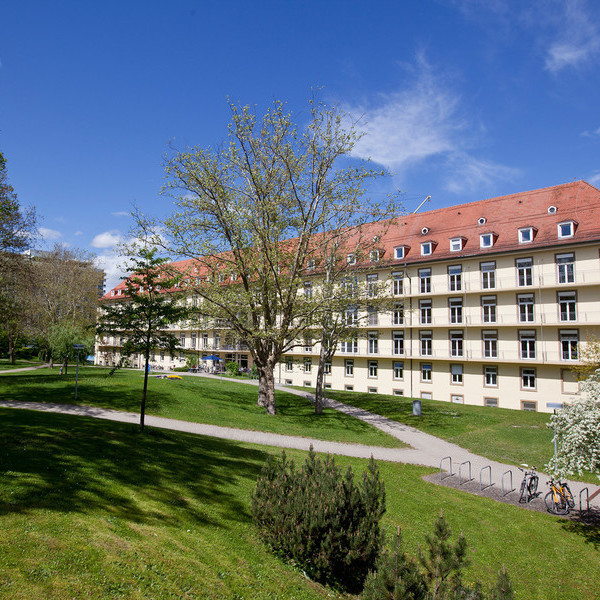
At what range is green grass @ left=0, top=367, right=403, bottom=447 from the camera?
19.8 m

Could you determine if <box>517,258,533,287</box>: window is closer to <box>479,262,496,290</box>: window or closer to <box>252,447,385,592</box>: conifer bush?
<box>479,262,496,290</box>: window

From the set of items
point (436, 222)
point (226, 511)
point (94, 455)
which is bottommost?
point (226, 511)

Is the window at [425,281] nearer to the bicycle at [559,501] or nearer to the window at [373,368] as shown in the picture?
the window at [373,368]

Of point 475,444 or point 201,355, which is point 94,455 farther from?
point 201,355

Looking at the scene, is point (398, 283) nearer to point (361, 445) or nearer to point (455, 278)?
point (455, 278)

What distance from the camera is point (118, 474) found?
8.84 meters

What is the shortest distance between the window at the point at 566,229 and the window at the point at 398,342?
1466 cm

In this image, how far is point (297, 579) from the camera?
6.77 metres

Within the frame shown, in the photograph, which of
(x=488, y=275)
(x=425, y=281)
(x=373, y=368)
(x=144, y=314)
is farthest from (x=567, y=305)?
(x=144, y=314)

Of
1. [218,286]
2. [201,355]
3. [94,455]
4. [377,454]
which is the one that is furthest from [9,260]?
[201,355]

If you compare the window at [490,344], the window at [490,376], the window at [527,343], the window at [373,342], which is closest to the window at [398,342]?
the window at [373,342]

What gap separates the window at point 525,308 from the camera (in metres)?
32.4

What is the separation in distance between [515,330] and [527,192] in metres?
11.8

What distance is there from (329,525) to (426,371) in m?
33.0
